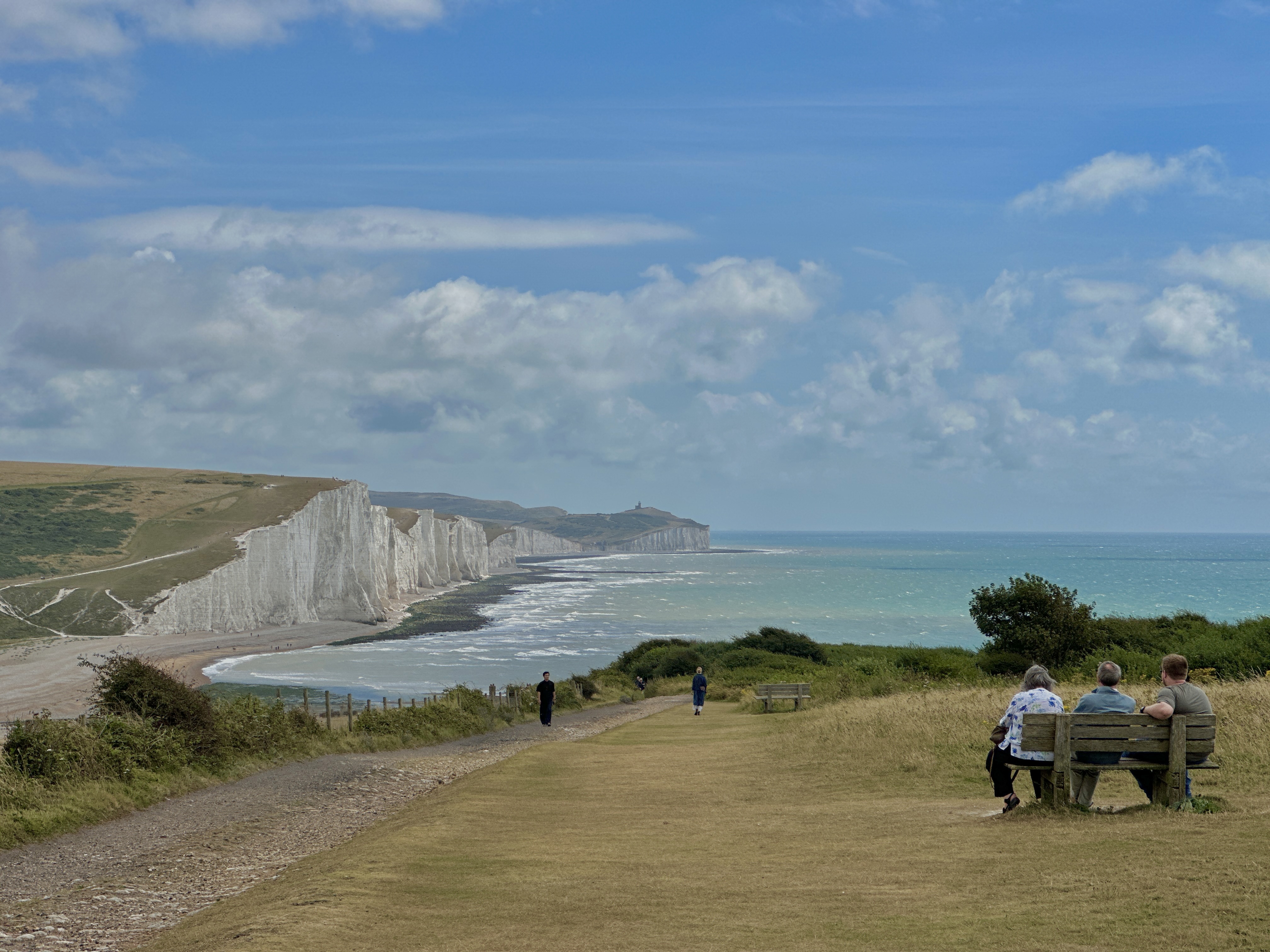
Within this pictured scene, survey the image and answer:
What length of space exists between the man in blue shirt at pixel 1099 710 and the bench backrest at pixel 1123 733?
93mm

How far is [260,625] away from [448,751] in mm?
75560

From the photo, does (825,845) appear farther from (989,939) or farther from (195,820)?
(195,820)

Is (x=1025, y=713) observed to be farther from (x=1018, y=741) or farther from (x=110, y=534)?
(x=110, y=534)

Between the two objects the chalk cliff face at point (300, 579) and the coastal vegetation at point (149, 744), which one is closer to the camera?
the coastal vegetation at point (149, 744)

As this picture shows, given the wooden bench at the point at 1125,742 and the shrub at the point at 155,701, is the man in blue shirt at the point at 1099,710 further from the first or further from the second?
the shrub at the point at 155,701

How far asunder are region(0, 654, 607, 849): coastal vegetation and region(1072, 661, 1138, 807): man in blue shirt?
12.2 m

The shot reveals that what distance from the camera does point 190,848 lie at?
12.5 meters

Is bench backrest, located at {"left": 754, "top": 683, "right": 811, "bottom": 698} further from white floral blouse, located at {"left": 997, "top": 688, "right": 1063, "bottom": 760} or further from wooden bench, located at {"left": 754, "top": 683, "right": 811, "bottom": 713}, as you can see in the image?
white floral blouse, located at {"left": 997, "top": 688, "right": 1063, "bottom": 760}

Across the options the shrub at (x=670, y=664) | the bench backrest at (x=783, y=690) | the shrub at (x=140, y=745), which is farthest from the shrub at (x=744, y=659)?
the shrub at (x=140, y=745)

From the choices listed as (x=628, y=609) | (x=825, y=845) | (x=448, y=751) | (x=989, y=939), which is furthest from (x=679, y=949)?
(x=628, y=609)

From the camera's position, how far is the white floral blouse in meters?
9.58

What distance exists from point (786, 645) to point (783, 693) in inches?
1110

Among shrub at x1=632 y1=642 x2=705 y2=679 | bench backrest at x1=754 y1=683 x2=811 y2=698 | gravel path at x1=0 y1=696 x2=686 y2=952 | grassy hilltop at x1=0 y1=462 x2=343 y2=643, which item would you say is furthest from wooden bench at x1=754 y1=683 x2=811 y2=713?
grassy hilltop at x1=0 y1=462 x2=343 y2=643

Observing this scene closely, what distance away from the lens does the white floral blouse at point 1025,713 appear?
31.4 feet
